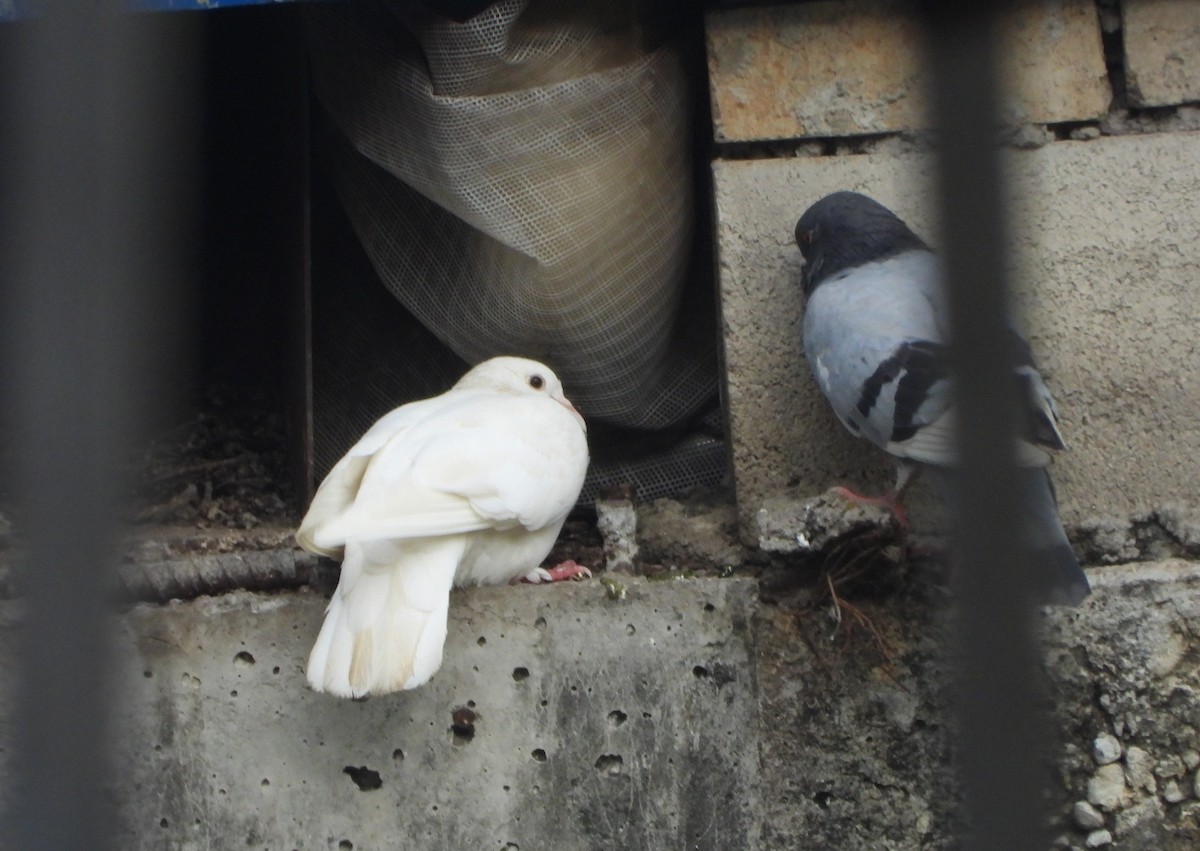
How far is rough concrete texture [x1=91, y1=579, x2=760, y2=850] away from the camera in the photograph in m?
2.59

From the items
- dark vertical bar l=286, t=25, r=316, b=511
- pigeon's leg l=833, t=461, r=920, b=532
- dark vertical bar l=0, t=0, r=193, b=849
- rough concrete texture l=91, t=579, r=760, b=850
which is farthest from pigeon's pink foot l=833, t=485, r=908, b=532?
dark vertical bar l=0, t=0, r=193, b=849

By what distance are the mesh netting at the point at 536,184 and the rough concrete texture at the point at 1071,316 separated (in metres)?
0.28

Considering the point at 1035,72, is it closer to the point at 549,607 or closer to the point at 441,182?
the point at 441,182

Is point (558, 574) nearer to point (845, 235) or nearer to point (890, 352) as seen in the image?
point (890, 352)

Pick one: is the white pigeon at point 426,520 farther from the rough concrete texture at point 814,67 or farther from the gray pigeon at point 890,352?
the rough concrete texture at point 814,67

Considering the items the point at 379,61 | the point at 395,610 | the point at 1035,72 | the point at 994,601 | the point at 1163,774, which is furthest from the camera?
the point at 379,61

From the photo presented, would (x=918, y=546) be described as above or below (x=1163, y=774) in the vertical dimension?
above

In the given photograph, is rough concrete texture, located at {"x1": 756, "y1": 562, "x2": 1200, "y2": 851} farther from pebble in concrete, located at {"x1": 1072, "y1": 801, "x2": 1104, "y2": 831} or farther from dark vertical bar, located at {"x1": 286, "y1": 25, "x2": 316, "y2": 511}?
dark vertical bar, located at {"x1": 286, "y1": 25, "x2": 316, "y2": 511}

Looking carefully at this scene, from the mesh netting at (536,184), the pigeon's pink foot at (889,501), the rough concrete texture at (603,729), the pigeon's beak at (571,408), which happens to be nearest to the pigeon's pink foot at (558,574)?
the rough concrete texture at (603,729)

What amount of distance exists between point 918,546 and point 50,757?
200 cm

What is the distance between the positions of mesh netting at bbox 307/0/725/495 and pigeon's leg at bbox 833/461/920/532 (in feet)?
2.70

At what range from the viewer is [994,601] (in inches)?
33.6

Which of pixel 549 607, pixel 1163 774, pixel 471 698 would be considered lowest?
pixel 1163 774

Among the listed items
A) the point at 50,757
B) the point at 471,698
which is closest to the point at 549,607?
the point at 471,698
